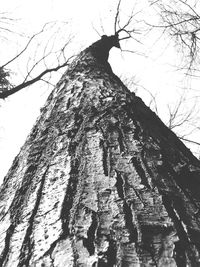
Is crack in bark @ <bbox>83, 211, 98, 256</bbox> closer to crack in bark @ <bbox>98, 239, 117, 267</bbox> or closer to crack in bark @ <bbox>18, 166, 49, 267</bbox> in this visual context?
crack in bark @ <bbox>98, 239, 117, 267</bbox>

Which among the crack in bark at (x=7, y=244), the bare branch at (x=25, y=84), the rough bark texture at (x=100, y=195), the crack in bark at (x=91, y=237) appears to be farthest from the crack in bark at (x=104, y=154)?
the bare branch at (x=25, y=84)

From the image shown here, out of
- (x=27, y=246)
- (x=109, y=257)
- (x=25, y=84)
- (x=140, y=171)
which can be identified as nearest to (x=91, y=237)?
(x=109, y=257)

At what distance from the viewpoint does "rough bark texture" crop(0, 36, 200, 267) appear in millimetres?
719

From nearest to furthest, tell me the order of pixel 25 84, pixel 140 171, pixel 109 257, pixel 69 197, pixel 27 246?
pixel 109 257, pixel 27 246, pixel 69 197, pixel 140 171, pixel 25 84

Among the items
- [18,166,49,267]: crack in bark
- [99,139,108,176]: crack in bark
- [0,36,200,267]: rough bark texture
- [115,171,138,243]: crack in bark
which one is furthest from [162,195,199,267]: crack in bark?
[18,166,49,267]: crack in bark

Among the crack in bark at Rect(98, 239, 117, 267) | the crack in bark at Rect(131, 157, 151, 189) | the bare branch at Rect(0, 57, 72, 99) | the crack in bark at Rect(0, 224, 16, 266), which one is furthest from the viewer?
the bare branch at Rect(0, 57, 72, 99)

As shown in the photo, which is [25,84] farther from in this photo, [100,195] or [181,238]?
[181,238]

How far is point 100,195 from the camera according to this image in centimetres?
89

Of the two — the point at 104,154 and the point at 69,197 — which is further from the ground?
the point at 104,154

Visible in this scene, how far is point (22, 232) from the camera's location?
85cm

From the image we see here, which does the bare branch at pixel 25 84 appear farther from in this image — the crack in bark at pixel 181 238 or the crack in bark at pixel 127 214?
the crack in bark at pixel 181 238

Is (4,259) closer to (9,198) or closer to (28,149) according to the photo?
(9,198)

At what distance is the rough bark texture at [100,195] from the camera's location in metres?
0.72

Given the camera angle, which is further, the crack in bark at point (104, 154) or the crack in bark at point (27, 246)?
the crack in bark at point (104, 154)
